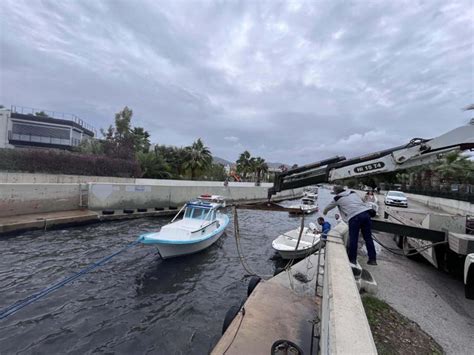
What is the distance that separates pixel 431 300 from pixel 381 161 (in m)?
3.47

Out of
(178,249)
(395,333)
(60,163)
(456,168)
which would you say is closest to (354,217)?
(395,333)

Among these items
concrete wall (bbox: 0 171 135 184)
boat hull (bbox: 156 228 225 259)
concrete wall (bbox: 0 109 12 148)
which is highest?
concrete wall (bbox: 0 109 12 148)

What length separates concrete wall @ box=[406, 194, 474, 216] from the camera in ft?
62.6

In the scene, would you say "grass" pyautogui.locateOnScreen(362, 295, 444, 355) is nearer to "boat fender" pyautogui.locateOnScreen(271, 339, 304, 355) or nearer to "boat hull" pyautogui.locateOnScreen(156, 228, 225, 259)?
"boat fender" pyautogui.locateOnScreen(271, 339, 304, 355)

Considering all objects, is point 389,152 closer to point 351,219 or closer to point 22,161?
point 351,219

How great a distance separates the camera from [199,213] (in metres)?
13.9

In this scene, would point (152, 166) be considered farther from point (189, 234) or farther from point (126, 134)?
point (189, 234)

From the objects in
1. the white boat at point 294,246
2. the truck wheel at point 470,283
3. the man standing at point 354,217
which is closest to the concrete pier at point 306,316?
the man standing at point 354,217

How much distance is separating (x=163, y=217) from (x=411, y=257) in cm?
1823

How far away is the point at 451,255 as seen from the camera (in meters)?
7.43

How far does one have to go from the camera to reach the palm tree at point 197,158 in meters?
41.2

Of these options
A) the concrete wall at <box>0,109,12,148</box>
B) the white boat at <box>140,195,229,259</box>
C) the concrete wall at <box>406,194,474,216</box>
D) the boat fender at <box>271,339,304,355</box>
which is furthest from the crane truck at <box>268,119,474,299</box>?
the concrete wall at <box>0,109,12,148</box>

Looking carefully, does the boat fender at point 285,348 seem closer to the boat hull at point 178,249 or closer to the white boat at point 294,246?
the white boat at point 294,246

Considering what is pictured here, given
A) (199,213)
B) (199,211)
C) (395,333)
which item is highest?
(199,211)
